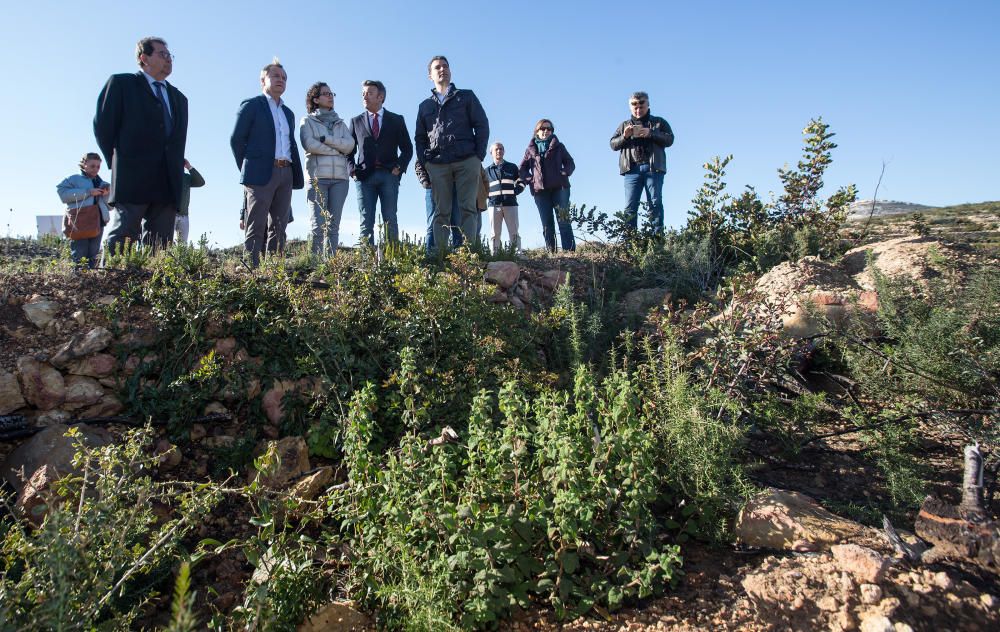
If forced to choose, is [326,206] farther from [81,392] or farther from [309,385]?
[81,392]

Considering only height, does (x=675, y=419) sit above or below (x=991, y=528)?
above

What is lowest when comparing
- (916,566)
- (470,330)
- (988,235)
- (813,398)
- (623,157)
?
(916,566)

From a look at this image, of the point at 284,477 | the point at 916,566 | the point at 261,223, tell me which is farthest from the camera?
the point at 261,223

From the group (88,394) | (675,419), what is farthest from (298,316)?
(675,419)

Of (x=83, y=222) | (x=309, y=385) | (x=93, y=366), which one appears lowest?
(x=309, y=385)

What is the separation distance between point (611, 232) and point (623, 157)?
1.38m

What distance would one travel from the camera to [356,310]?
151 inches

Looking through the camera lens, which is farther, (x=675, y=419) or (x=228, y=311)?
(x=228, y=311)

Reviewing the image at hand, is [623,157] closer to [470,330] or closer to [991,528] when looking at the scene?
[470,330]

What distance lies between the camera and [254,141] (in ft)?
18.7

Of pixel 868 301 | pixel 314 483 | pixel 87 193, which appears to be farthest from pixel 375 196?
pixel 868 301

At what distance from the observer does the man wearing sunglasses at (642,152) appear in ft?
23.5

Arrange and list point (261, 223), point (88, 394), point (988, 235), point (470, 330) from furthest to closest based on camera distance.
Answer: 1. point (988, 235)
2. point (261, 223)
3. point (470, 330)
4. point (88, 394)

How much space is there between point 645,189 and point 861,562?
18.4 ft
